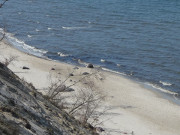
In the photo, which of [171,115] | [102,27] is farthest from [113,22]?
[171,115]

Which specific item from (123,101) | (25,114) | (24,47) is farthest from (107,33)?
(25,114)

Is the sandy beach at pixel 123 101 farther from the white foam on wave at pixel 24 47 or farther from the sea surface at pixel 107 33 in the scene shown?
the white foam on wave at pixel 24 47

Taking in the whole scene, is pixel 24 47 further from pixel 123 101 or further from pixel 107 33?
pixel 123 101

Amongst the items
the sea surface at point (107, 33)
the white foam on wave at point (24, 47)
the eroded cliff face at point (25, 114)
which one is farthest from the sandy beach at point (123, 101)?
the eroded cliff face at point (25, 114)

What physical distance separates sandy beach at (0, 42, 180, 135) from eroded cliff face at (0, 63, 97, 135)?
7826 millimetres

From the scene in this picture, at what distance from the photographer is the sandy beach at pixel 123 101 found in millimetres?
19641

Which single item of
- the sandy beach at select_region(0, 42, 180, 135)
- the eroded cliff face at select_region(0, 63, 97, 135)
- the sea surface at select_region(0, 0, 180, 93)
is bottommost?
the sea surface at select_region(0, 0, 180, 93)

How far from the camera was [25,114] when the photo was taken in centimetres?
692

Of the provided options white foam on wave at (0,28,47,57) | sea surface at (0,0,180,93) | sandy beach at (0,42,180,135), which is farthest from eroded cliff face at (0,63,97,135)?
white foam on wave at (0,28,47,57)

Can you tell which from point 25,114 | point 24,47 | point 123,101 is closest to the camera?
point 25,114

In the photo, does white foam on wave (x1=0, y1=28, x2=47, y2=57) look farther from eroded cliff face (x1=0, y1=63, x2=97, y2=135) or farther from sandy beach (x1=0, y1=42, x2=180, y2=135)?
eroded cliff face (x1=0, y1=63, x2=97, y2=135)

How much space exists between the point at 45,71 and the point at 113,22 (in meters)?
17.6

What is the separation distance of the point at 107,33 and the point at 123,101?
661 inches

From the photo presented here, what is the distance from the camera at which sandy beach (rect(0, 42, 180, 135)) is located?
64.4ft
